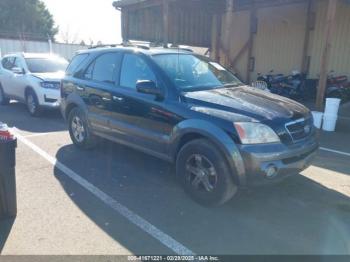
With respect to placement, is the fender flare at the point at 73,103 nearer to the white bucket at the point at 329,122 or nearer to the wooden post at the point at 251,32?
the white bucket at the point at 329,122

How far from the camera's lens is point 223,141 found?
3.55m

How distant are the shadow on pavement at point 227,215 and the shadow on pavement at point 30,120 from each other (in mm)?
3167

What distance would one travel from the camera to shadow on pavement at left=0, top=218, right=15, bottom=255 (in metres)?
3.19

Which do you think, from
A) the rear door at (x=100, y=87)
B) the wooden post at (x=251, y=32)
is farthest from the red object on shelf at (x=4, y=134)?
the wooden post at (x=251, y=32)

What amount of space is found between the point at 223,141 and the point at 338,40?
1040 cm

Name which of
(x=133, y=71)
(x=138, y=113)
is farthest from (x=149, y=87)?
(x=133, y=71)

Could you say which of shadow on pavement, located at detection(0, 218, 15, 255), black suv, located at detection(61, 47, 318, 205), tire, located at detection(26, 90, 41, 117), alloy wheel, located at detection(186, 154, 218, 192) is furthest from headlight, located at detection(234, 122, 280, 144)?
tire, located at detection(26, 90, 41, 117)

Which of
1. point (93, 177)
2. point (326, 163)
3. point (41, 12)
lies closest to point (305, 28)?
point (326, 163)

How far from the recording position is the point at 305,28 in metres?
12.7

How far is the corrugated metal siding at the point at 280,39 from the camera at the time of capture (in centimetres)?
1302

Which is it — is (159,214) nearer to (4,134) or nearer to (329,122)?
(4,134)

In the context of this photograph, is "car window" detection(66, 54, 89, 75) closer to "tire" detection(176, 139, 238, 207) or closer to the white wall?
"tire" detection(176, 139, 238, 207)

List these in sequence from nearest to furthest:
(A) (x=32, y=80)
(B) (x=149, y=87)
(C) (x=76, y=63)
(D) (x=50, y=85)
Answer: (B) (x=149, y=87) < (C) (x=76, y=63) < (D) (x=50, y=85) < (A) (x=32, y=80)

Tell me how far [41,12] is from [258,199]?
35.5m
